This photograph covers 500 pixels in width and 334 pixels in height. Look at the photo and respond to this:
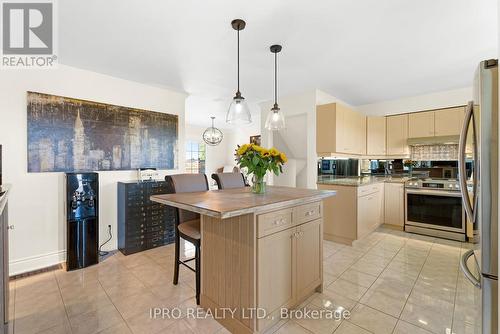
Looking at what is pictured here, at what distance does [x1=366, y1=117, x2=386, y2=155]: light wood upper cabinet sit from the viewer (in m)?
4.29

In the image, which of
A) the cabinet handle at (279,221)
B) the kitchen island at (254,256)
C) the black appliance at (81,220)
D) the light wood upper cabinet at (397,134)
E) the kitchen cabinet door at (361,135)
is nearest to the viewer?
the kitchen island at (254,256)

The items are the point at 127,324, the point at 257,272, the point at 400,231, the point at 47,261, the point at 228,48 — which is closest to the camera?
the point at 257,272

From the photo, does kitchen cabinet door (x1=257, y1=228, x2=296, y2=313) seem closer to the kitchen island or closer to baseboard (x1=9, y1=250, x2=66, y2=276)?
the kitchen island

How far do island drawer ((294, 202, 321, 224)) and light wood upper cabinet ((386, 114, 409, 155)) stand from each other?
315cm

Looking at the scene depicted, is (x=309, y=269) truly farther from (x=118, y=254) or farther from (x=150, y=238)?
(x=118, y=254)

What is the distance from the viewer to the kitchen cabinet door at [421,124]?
3922 mm

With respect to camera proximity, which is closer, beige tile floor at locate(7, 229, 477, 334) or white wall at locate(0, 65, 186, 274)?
beige tile floor at locate(7, 229, 477, 334)

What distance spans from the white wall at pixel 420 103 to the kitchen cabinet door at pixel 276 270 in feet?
12.7

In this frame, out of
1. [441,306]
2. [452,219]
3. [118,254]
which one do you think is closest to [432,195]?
[452,219]

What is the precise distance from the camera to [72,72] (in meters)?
2.81

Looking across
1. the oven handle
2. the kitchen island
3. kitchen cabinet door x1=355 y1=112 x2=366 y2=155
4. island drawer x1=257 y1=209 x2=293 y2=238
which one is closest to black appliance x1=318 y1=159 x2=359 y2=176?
kitchen cabinet door x1=355 y1=112 x2=366 y2=155

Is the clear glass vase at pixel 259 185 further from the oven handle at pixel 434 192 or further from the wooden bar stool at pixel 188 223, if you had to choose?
the oven handle at pixel 434 192

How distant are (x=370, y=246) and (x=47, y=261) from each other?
13.4ft

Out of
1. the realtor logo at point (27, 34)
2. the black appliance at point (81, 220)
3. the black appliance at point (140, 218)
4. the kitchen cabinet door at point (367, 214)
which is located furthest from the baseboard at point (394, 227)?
the realtor logo at point (27, 34)
